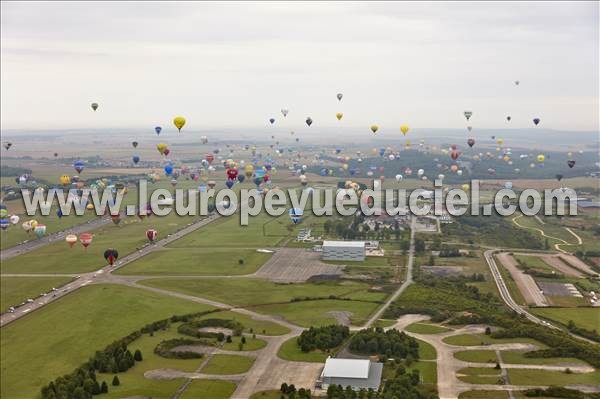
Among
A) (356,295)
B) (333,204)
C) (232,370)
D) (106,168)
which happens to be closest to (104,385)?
(232,370)

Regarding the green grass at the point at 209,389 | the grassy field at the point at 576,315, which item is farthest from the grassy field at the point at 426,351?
the green grass at the point at 209,389

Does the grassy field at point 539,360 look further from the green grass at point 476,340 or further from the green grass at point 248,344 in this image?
the green grass at point 248,344

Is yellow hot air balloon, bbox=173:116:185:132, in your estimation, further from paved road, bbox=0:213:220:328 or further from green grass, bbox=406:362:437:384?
green grass, bbox=406:362:437:384

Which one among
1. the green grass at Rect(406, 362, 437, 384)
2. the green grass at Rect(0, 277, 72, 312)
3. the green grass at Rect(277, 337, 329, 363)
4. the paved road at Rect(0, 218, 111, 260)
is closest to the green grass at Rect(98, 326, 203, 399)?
the green grass at Rect(277, 337, 329, 363)

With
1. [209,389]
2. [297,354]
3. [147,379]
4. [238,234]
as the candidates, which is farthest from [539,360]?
[238,234]

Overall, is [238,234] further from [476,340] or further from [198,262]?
[476,340]

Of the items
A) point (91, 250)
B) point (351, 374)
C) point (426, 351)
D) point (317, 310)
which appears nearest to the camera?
point (351, 374)

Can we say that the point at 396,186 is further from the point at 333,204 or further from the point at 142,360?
the point at 142,360
